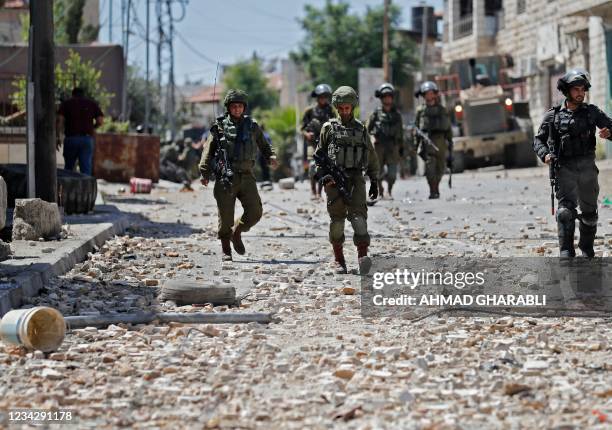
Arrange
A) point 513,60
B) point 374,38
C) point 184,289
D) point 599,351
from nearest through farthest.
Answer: point 599,351, point 184,289, point 513,60, point 374,38

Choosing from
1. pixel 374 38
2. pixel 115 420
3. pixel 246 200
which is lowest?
pixel 115 420

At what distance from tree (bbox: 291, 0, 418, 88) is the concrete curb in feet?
190

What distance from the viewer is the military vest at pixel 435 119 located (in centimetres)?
1878

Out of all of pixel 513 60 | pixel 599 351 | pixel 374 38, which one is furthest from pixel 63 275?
pixel 374 38

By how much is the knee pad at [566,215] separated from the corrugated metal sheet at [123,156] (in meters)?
18.8

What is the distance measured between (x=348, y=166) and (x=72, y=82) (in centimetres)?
1559

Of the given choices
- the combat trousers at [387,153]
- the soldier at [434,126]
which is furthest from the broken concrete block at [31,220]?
the soldier at [434,126]

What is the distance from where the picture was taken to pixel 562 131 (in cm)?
923

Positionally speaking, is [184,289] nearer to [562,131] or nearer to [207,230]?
[562,131]

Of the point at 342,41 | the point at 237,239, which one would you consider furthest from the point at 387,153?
the point at 342,41

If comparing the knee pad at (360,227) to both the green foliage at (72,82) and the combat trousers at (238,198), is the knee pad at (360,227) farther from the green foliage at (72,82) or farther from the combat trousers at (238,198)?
the green foliage at (72,82)

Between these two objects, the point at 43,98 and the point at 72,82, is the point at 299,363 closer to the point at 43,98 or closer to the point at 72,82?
the point at 43,98

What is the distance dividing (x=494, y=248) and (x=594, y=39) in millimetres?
22534

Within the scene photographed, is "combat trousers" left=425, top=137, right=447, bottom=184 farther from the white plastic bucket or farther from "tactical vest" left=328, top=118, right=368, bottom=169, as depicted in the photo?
the white plastic bucket
